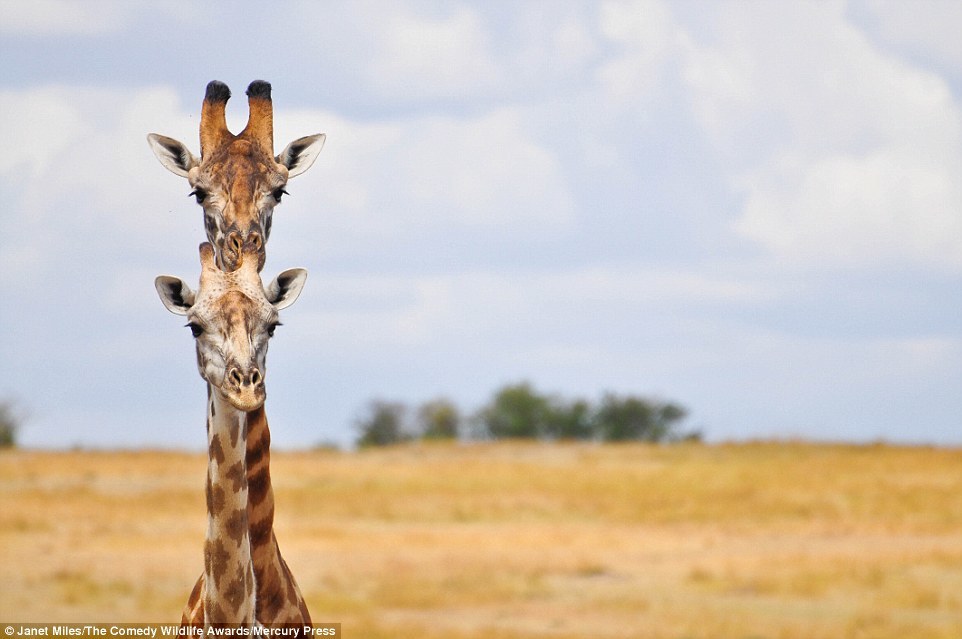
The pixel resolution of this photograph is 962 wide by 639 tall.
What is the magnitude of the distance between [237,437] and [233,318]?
721mm

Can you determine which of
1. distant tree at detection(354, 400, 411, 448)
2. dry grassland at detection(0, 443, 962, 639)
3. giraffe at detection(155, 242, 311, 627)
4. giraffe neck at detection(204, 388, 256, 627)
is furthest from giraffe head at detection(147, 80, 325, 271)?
distant tree at detection(354, 400, 411, 448)

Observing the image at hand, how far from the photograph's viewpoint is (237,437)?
544 cm

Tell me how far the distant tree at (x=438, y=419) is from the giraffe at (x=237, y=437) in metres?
71.0

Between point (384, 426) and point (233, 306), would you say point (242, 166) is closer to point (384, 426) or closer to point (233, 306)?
point (233, 306)

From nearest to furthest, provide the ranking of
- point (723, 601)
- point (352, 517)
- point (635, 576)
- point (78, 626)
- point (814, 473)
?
point (78, 626) < point (723, 601) < point (635, 576) < point (352, 517) < point (814, 473)

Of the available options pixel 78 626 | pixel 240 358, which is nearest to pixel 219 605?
pixel 240 358

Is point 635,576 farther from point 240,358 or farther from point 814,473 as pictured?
point 240,358

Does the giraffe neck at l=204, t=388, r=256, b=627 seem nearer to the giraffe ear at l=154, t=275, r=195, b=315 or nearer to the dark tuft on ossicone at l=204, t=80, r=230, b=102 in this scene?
the giraffe ear at l=154, t=275, r=195, b=315

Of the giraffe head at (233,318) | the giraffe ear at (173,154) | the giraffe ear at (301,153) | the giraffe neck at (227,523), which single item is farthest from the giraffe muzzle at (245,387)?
the giraffe ear at (301,153)

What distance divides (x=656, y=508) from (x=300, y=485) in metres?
11.9

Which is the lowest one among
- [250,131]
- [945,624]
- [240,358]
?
[945,624]

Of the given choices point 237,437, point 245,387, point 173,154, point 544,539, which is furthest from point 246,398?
point 544,539

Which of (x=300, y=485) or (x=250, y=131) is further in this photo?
(x=300, y=485)

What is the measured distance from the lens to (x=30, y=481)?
42.1 metres
